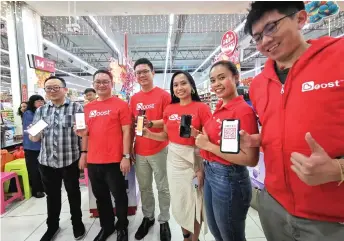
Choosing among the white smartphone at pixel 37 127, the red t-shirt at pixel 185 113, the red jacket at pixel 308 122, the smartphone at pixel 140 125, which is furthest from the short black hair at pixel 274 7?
the white smartphone at pixel 37 127

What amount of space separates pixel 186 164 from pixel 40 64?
423 cm

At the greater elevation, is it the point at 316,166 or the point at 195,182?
the point at 316,166

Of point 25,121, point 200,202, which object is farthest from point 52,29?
point 200,202

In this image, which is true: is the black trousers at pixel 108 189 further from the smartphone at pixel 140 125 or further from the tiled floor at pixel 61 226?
the smartphone at pixel 140 125

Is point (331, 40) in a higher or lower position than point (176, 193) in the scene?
higher

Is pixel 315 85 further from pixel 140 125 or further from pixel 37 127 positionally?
pixel 37 127

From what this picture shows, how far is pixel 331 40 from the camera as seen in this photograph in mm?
835

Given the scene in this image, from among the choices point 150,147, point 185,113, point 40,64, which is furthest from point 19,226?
Result: point 40,64

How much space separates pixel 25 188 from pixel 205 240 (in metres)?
3.03

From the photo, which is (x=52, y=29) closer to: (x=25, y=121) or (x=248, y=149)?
(x=25, y=121)

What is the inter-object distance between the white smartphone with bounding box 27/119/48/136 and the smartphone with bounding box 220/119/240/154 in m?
1.86

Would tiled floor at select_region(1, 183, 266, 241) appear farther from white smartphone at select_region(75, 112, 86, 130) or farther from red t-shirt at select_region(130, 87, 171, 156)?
white smartphone at select_region(75, 112, 86, 130)

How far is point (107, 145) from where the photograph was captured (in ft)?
6.97

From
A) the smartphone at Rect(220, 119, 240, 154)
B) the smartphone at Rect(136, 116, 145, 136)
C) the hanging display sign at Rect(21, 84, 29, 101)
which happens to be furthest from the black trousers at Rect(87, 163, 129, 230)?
the hanging display sign at Rect(21, 84, 29, 101)
